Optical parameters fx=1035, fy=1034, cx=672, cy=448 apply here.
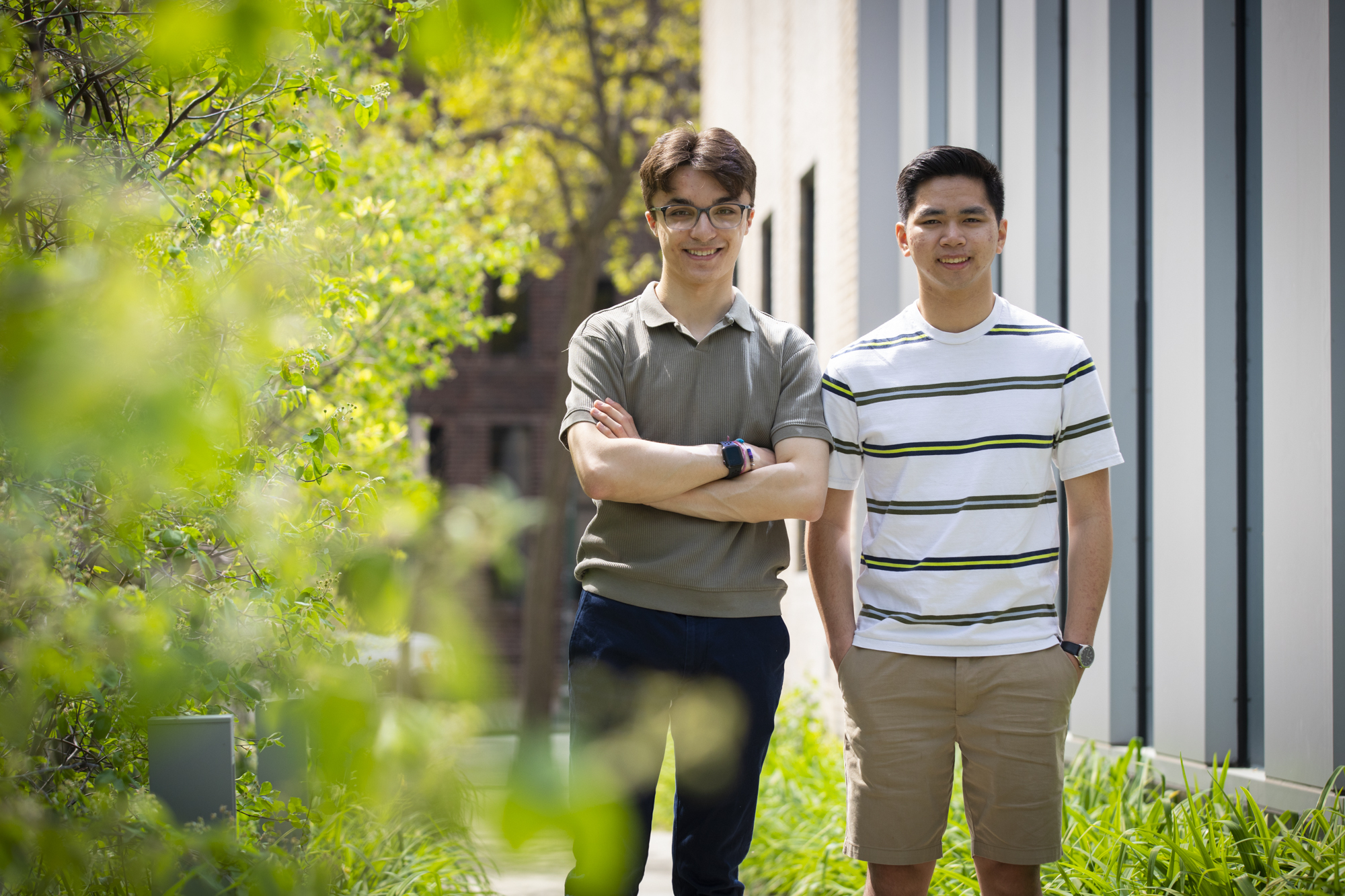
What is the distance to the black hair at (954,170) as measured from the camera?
2502 mm

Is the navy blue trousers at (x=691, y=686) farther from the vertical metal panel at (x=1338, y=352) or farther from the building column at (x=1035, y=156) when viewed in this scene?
the building column at (x=1035, y=156)

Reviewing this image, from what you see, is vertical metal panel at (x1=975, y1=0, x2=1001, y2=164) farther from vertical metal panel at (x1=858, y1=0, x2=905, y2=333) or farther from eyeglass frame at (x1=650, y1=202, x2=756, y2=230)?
eyeglass frame at (x1=650, y1=202, x2=756, y2=230)

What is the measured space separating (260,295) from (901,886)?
2.29 metres

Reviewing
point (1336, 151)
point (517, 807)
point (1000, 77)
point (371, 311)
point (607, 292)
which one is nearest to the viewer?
point (517, 807)

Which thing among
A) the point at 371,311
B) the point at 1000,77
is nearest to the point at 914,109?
the point at 1000,77

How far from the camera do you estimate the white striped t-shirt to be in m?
2.41

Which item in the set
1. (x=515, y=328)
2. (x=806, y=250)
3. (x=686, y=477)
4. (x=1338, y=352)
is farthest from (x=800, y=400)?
(x=515, y=328)

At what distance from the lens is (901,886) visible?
97.1 inches

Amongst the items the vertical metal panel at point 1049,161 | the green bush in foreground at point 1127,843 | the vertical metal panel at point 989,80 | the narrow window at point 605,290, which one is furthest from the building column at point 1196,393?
the narrow window at point 605,290

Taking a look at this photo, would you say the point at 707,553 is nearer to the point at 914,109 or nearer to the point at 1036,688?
the point at 1036,688

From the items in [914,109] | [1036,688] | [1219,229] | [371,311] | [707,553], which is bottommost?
[1036,688]

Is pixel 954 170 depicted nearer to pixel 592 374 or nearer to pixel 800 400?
pixel 800 400

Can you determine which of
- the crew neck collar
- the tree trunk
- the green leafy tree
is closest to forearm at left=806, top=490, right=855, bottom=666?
the crew neck collar

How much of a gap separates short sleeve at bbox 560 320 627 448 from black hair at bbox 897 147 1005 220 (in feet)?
2.62
